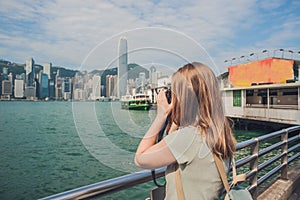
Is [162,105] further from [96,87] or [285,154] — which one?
[285,154]

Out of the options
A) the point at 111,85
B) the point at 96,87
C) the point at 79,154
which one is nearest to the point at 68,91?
the point at 96,87

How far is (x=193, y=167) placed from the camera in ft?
3.82

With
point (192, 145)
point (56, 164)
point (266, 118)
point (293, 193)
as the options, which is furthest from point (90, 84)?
point (266, 118)

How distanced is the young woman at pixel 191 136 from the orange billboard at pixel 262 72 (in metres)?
21.9

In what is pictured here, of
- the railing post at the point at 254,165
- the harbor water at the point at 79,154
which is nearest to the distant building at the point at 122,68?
the harbor water at the point at 79,154

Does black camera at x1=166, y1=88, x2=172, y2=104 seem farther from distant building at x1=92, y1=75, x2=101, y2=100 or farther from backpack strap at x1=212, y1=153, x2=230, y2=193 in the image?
distant building at x1=92, y1=75, x2=101, y2=100

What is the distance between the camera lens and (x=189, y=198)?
118 cm

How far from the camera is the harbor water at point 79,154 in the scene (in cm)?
142

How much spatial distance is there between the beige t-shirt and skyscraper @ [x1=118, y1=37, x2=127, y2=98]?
0.57 m

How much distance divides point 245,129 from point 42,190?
1749 cm

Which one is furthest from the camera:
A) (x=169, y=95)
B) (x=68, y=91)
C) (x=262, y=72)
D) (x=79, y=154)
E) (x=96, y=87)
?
(x=262, y=72)

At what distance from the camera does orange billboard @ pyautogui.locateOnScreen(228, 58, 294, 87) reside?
2033 centimetres

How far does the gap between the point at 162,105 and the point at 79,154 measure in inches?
583

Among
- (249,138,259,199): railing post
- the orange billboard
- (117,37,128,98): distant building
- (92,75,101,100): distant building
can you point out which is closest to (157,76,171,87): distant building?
(117,37,128,98): distant building
